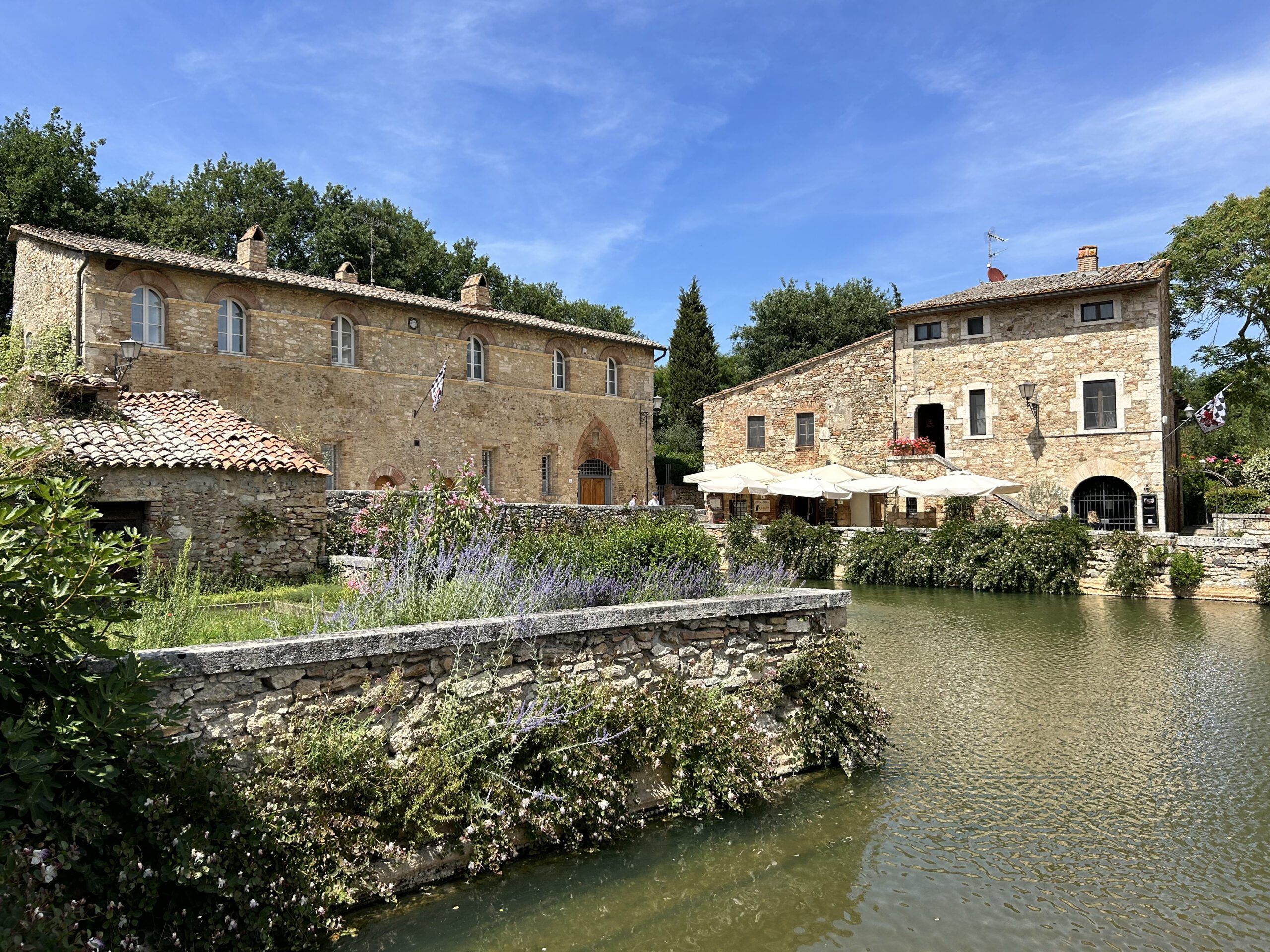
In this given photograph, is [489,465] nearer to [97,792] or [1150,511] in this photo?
[1150,511]

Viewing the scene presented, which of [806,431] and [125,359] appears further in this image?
[806,431]

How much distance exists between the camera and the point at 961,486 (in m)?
20.8

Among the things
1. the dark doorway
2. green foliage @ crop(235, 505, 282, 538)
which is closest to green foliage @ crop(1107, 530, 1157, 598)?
the dark doorway

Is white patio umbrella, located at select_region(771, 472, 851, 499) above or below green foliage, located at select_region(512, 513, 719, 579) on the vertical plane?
above

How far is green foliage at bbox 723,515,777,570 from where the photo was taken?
68.3 feet

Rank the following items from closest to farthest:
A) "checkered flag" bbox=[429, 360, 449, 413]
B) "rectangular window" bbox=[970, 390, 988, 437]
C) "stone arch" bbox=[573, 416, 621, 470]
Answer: "checkered flag" bbox=[429, 360, 449, 413] < "rectangular window" bbox=[970, 390, 988, 437] < "stone arch" bbox=[573, 416, 621, 470]

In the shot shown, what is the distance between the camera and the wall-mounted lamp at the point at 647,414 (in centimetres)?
2720

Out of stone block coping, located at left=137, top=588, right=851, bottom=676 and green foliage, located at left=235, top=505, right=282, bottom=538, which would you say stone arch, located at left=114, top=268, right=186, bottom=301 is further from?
stone block coping, located at left=137, top=588, right=851, bottom=676

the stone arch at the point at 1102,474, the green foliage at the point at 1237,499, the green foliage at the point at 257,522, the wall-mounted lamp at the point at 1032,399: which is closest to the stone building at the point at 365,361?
the green foliage at the point at 257,522

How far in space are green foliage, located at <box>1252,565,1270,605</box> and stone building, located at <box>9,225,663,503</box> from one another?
16534 millimetres

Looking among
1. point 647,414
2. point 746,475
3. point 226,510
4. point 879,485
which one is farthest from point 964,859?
point 647,414

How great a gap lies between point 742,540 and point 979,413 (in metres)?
8.73

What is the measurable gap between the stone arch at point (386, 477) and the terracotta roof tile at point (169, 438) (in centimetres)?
838

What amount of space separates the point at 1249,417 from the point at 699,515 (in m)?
18.9
